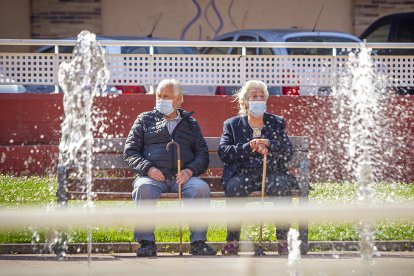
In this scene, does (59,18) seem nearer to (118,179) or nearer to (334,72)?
(334,72)

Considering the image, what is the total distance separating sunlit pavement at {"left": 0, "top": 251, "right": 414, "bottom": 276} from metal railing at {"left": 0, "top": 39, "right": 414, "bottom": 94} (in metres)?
4.95

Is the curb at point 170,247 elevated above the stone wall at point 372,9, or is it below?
below

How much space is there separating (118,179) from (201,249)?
1.04 metres

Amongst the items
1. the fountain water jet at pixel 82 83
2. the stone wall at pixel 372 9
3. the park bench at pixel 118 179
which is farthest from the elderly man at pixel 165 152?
the stone wall at pixel 372 9

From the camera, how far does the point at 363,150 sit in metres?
13.2

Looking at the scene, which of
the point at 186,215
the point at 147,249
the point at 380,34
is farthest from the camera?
the point at 380,34

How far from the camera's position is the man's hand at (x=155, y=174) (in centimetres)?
852

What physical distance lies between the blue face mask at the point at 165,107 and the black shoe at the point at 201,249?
117 centimetres

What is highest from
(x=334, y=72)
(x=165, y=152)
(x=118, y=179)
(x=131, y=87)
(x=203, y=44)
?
(x=203, y=44)

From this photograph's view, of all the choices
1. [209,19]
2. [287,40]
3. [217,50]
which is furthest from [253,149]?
[209,19]

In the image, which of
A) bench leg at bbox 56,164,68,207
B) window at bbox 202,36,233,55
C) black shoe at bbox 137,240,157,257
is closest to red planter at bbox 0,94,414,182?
window at bbox 202,36,233,55

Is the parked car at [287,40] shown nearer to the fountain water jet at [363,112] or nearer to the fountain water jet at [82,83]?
the fountain water jet at [363,112]

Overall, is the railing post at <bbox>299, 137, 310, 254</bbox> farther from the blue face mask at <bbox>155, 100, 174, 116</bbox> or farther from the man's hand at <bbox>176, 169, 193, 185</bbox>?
the blue face mask at <bbox>155, 100, 174, 116</bbox>

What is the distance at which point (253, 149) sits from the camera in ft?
28.4
